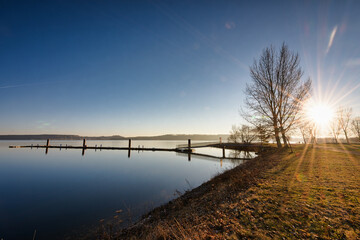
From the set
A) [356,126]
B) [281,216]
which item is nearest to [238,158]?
[281,216]

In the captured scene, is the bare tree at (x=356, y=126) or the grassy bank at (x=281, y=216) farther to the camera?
the bare tree at (x=356, y=126)

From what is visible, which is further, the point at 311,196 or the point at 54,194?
the point at 54,194

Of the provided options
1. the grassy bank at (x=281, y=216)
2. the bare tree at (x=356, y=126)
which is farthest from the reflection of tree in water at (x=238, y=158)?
the bare tree at (x=356, y=126)

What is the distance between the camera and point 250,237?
3254mm

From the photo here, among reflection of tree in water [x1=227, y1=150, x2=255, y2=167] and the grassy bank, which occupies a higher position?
the grassy bank

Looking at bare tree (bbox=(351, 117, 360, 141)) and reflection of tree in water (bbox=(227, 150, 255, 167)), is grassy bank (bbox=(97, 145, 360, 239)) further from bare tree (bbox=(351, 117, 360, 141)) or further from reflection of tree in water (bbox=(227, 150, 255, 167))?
bare tree (bbox=(351, 117, 360, 141))

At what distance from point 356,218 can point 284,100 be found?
1881 cm

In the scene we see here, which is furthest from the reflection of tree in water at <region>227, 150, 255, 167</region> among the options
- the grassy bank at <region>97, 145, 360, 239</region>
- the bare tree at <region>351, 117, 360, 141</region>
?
the bare tree at <region>351, 117, 360, 141</region>

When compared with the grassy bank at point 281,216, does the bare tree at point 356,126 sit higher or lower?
higher

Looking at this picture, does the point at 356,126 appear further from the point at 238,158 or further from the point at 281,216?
the point at 281,216

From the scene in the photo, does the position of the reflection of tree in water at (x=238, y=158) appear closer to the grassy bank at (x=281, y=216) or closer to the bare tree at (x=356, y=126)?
the grassy bank at (x=281, y=216)

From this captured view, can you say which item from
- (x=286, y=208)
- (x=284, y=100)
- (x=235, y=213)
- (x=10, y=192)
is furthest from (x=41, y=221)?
(x=284, y=100)

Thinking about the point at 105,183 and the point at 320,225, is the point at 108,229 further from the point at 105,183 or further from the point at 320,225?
the point at 105,183

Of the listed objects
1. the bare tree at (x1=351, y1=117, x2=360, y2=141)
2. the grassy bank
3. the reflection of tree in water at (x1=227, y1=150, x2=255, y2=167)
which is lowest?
the reflection of tree in water at (x1=227, y1=150, x2=255, y2=167)
